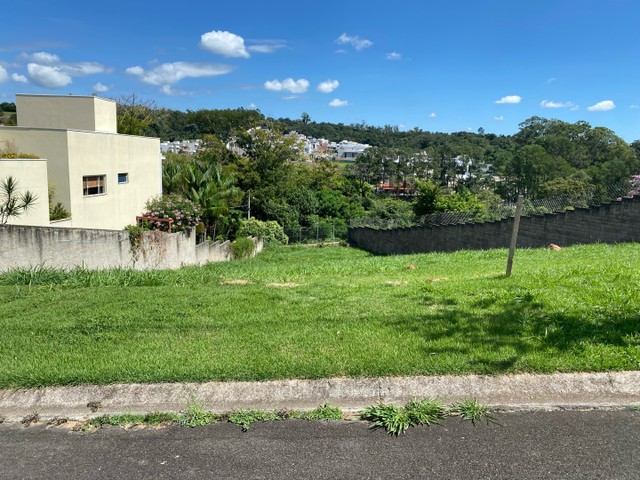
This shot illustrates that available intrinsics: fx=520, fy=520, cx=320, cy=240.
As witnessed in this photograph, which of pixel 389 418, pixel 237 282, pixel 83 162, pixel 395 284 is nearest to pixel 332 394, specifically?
pixel 389 418

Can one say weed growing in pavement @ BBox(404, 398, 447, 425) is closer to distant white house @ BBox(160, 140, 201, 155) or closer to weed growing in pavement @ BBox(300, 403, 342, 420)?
weed growing in pavement @ BBox(300, 403, 342, 420)

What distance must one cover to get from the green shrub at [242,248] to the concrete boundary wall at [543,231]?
821cm

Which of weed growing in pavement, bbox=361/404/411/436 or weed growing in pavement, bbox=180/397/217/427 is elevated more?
weed growing in pavement, bbox=361/404/411/436

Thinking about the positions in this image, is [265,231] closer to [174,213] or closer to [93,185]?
[174,213]

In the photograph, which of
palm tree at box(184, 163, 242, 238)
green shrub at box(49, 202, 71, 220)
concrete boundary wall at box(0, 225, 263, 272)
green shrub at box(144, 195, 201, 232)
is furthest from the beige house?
concrete boundary wall at box(0, 225, 263, 272)

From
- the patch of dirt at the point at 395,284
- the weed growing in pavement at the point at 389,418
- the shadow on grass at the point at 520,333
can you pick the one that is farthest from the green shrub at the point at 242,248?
the weed growing in pavement at the point at 389,418

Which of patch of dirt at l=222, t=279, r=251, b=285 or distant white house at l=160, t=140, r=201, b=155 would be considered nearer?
patch of dirt at l=222, t=279, r=251, b=285

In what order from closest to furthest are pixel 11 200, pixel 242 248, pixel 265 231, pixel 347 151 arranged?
pixel 11 200 → pixel 242 248 → pixel 265 231 → pixel 347 151

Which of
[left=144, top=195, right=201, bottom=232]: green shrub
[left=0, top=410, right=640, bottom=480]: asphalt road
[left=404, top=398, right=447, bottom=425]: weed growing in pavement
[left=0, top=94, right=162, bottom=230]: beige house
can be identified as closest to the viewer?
[left=0, top=410, right=640, bottom=480]: asphalt road

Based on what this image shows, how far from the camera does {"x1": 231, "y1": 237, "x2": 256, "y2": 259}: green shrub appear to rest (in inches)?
1078

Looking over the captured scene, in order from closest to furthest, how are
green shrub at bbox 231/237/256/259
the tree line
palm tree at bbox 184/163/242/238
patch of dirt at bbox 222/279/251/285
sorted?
patch of dirt at bbox 222/279/251/285 < palm tree at bbox 184/163/242/238 < green shrub at bbox 231/237/256/259 < the tree line

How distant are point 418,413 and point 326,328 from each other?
1.98 m

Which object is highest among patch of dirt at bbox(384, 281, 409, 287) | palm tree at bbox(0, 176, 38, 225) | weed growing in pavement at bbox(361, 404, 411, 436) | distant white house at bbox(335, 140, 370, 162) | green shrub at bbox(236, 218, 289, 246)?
distant white house at bbox(335, 140, 370, 162)

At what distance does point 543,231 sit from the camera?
18438 millimetres
